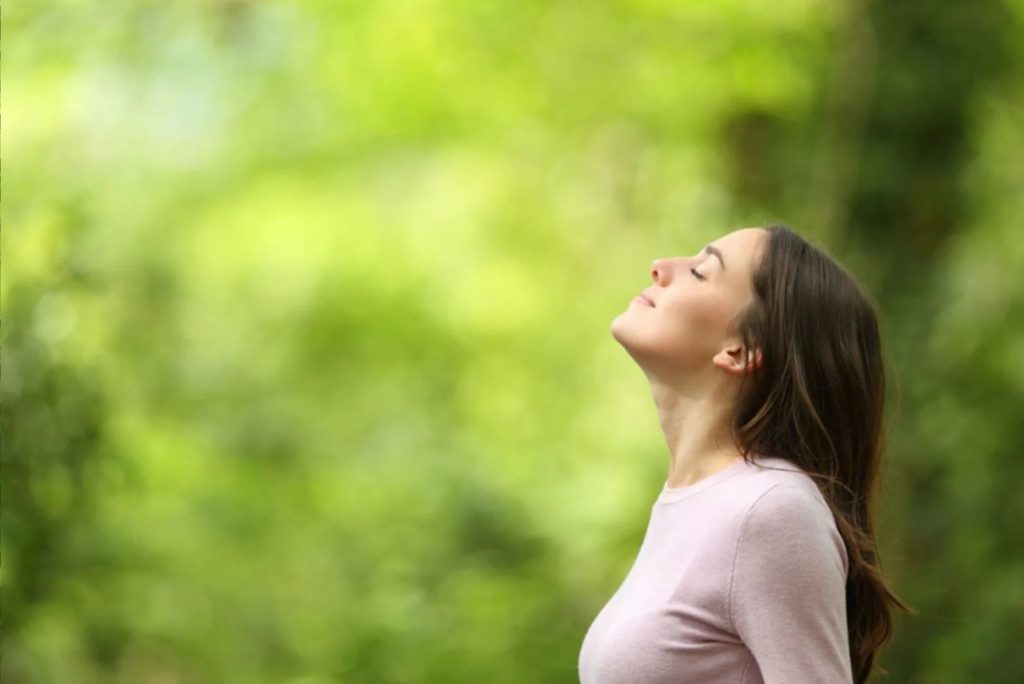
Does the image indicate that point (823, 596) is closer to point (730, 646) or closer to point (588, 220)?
point (730, 646)

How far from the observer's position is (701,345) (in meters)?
1.88

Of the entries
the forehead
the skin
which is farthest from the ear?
the forehead

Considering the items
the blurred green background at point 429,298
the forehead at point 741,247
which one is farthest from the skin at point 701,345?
the blurred green background at point 429,298

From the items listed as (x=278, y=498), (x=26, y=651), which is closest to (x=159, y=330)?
(x=278, y=498)

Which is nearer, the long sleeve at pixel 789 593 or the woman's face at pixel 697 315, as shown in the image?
the long sleeve at pixel 789 593

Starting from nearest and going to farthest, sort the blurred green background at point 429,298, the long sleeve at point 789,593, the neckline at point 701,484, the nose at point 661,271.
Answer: the long sleeve at point 789,593 < the neckline at point 701,484 < the nose at point 661,271 < the blurred green background at point 429,298

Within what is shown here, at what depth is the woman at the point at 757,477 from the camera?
1.67m

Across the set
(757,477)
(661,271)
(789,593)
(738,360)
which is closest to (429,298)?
(661,271)

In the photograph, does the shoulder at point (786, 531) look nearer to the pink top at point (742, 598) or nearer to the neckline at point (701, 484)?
the pink top at point (742, 598)

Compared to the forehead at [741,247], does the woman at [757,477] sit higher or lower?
lower

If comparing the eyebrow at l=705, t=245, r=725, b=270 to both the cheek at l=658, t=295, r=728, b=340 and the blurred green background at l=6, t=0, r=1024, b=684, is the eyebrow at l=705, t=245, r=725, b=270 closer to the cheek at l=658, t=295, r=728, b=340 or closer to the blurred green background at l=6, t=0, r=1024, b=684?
the cheek at l=658, t=295, r=728, b=340

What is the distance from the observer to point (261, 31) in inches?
313

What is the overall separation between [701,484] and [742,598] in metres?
0.23

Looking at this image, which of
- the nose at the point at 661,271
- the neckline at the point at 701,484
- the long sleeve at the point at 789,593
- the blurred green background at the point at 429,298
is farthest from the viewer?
the blurred green background at the point at 429,298
